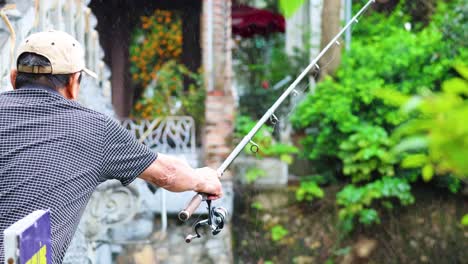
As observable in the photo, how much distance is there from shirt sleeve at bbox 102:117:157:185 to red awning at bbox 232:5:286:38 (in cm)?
883

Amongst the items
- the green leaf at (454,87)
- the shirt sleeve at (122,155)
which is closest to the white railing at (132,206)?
the shirt sleeve at (122,155)

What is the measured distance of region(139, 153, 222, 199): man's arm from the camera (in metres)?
2.67

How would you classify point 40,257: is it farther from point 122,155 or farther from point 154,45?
point 154,45

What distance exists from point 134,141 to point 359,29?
7.37 meters

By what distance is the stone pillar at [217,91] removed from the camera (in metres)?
7.68

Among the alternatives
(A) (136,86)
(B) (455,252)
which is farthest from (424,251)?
(A) (136,86)

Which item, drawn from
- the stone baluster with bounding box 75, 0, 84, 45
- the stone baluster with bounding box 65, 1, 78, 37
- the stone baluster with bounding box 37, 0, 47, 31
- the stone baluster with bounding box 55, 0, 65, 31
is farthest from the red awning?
the stone baluster with bounding box 37, 0, 47, 31

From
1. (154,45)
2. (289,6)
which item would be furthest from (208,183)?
(154,45)

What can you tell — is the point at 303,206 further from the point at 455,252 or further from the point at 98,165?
the point at 98,165

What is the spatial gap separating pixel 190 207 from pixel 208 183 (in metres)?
0.14

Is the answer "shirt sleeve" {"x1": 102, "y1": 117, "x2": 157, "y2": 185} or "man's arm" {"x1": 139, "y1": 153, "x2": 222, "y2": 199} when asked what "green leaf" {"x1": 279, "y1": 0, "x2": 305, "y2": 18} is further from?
"man's arm" {"x1": 139, "y1": 153, "x2": 222, "y2": 199}

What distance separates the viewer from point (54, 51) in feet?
8.15

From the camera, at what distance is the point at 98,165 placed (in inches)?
98.0

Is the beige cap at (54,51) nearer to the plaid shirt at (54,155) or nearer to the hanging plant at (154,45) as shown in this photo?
the plaid shirt at (54,155)
